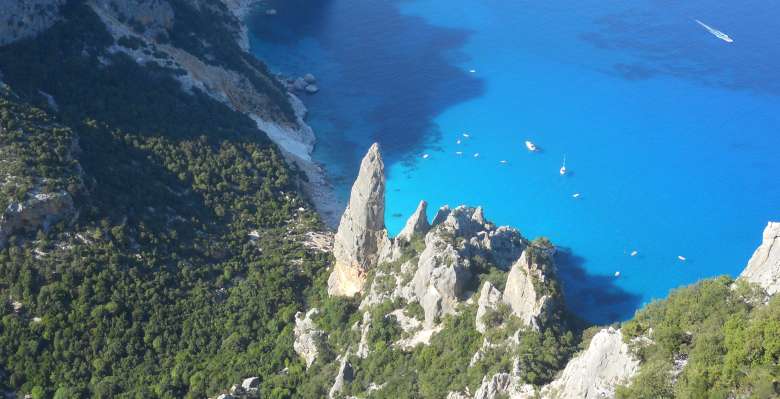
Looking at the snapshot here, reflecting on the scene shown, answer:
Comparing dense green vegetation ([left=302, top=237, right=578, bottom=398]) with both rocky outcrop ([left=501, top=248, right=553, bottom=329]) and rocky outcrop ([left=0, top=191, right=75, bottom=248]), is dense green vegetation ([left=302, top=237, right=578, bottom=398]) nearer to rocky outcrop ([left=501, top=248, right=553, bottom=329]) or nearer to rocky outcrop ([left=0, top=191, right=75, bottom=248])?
rocky outcrop ([left=501, top=248, right=553, bottom=329])

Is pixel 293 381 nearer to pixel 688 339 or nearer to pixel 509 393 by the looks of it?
pixel 509 393

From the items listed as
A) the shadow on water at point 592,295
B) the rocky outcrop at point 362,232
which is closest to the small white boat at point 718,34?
the shadow on water at point 592,295

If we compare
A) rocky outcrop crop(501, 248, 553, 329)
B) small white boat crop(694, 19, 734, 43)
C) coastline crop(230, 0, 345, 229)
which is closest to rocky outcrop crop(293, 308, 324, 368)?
rocky outcrop crop(501, 248, 553, 329)

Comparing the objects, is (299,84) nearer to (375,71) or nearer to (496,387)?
(375,71)

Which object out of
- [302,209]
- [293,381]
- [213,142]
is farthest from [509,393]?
[213,142]

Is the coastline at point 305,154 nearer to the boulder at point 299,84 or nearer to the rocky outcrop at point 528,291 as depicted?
the boulder at point 299,84
